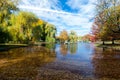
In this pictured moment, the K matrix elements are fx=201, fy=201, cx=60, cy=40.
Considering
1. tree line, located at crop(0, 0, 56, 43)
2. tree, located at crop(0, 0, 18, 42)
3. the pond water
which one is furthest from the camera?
tree line, located at crop(0, 0, 56, 43)

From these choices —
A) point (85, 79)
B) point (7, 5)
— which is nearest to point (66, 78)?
point (85, 79)

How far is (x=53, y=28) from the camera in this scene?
4651 inches

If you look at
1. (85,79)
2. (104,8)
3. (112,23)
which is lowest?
(85,79)

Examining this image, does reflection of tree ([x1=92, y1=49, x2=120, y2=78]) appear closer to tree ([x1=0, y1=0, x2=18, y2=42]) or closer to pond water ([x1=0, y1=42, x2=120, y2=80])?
pond water ([x1=0, y1=42, x2=120, y2=80])

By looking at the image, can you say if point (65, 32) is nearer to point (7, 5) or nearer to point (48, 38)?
point (48, 38)

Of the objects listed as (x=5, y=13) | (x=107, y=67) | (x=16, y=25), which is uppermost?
(x=5, y=13)

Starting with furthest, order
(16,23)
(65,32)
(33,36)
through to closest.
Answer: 1. (65,32)
2. (33,36)
3. (16,23)

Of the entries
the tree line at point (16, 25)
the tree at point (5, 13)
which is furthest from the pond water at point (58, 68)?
the tree line at point (16, 25)

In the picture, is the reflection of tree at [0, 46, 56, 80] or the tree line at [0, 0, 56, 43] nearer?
the reflection of tree at [0, 46, 56, 80]

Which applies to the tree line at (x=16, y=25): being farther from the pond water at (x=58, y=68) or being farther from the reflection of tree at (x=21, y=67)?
the pond water at (x=58, y=68)

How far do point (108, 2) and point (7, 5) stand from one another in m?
21.5

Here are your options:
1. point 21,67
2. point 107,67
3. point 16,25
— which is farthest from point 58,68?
point 16,25

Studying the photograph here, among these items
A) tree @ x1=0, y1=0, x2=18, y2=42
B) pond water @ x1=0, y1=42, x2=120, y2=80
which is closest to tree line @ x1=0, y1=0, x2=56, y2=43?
tree @ x1=0, y1=0, x2=18, y2=42

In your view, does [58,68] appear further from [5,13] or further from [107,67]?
[5,13]
